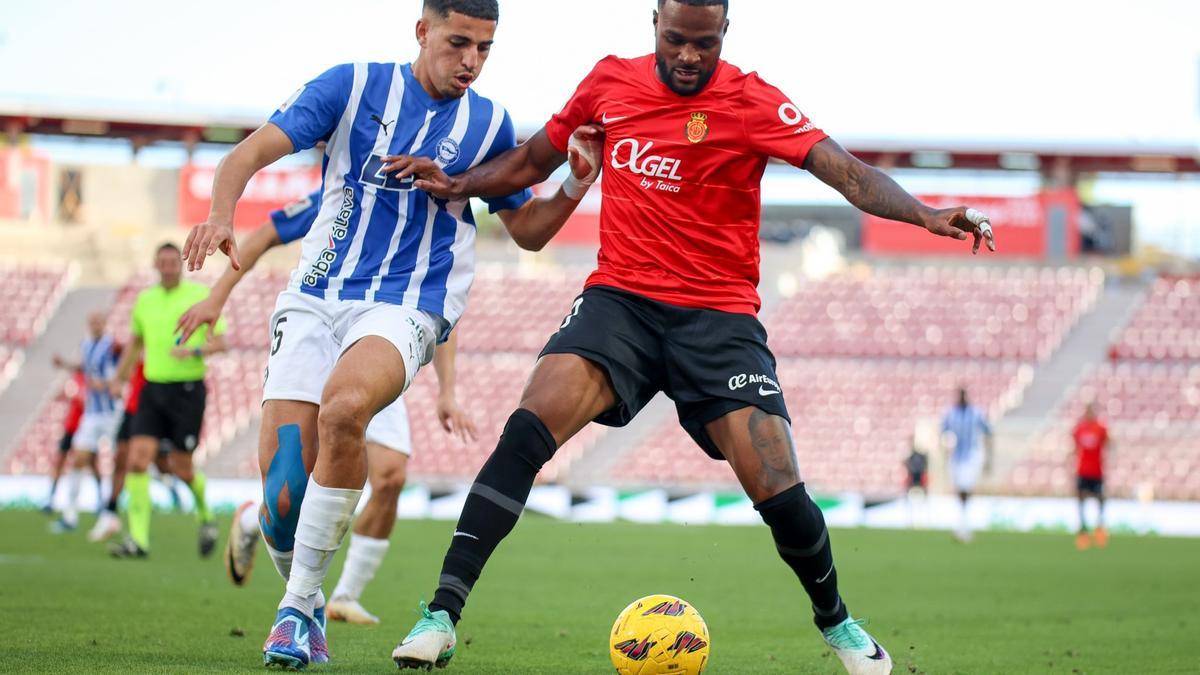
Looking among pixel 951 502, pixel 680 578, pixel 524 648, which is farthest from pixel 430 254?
pixel 951 502

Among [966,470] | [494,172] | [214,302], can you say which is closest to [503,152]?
[494,172]

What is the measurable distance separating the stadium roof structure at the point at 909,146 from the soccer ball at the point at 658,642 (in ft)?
141

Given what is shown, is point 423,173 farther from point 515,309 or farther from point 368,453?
point 515,309

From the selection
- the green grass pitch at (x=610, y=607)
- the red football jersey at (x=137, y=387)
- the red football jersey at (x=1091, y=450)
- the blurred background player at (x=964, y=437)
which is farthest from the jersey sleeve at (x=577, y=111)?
the red football jersey at (x=1091, y=450)

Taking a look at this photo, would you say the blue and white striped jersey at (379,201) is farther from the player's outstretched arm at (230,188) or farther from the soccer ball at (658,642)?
the soccer ball at (658,642)

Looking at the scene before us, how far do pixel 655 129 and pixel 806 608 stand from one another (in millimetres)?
4766

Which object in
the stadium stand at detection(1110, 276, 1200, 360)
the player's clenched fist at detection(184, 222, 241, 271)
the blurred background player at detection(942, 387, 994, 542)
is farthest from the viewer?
the stadium stand at detection(1110, 276, 1200, 360)

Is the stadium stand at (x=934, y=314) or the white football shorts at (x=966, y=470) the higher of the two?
the stadium stand at (x=934, y=314)

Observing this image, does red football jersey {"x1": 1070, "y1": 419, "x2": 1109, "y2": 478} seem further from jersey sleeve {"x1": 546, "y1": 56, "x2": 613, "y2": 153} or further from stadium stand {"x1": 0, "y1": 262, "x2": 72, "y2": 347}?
stadium stand {"x1": 0, "y1": 262, "x2": 72, "y2": 347}

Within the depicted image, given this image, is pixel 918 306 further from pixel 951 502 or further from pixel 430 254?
pixel 430 254

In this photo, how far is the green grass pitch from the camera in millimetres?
6023

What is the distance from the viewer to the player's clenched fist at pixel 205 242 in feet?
15.8

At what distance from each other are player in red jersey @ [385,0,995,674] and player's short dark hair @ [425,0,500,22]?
0.47 meters

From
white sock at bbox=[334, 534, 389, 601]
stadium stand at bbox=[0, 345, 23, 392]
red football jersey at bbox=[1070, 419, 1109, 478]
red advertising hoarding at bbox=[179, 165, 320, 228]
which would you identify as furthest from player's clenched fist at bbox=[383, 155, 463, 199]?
red advertising hoarding at bbox=[179, 165, 320, 228]
